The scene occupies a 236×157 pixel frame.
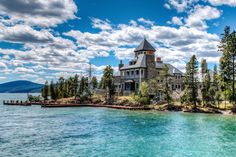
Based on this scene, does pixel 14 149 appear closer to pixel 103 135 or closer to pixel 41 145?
pixel 41 145

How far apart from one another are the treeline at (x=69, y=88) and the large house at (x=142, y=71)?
16.5 metres

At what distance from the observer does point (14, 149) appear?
94.7 feet

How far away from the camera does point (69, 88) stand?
136125 mm

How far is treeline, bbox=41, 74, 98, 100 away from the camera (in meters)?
124

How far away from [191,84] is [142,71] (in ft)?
84.8

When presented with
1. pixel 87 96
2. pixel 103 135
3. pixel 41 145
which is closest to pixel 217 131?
pixel 103 135

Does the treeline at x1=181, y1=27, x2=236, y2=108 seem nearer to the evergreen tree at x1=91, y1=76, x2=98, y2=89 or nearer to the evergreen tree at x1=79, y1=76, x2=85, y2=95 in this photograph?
the evergreen tree at x1=79, y1=76, x2=85, y2=95

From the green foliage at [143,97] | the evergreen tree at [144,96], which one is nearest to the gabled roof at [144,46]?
the green foliage at [143,97]

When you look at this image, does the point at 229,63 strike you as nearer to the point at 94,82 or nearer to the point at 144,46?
the point at 144,46

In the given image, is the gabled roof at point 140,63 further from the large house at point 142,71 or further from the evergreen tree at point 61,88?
the evergreen tree at point 61,88

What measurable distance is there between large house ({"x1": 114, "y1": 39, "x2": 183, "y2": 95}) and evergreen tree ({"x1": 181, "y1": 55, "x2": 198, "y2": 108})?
2304cm

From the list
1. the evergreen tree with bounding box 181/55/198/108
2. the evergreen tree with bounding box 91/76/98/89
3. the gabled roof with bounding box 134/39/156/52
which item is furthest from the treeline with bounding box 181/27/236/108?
the evergreen tree with bounding box 91/76/98/89

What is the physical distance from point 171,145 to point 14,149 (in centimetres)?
1563

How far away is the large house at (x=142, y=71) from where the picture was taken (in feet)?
337
